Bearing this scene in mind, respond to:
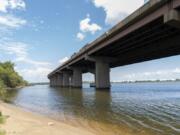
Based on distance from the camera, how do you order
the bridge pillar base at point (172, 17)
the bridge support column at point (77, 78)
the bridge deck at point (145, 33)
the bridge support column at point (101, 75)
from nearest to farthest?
the bridge pillar base at point (172, 17) < the bridge deck at point (145, 33) < the bridge support column at point (101, 75) < the bridge support column at point (77, 78)

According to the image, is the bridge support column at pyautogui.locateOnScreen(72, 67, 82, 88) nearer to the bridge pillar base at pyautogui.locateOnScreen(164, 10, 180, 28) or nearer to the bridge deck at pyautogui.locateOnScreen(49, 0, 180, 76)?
the bridge deck at pyautogui.locateOnScreen(49, 0, 180, 76)

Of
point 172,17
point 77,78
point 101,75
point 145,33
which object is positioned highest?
point 145,33

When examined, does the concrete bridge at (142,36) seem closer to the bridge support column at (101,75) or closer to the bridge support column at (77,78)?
the bridge support column at (101,75)

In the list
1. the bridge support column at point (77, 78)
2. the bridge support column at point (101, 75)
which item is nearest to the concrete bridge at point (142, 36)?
the bridge support column at point (101, 75)

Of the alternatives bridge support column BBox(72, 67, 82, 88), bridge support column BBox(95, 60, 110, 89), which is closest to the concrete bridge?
bridge support column BBox(95, 60, 110, 89)

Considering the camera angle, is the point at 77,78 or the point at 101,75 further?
the point at 77,78

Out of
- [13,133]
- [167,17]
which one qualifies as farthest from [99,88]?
[13,133]

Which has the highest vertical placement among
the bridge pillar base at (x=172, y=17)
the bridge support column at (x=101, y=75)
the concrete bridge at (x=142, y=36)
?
the concrete bridge at (x=142, y=36)

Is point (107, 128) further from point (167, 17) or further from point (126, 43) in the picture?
point (126, 43)

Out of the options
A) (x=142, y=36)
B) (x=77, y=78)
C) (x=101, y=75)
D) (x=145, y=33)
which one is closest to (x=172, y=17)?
(x=145, y=33)

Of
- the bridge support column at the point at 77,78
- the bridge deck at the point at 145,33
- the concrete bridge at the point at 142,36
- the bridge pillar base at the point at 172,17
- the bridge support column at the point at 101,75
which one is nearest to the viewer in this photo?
the bridge pillar base at the point at 172,17

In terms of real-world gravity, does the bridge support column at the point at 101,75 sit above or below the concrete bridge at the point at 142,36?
below

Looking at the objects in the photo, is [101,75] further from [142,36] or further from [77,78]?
[77,78]

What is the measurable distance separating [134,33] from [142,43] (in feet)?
30.3
